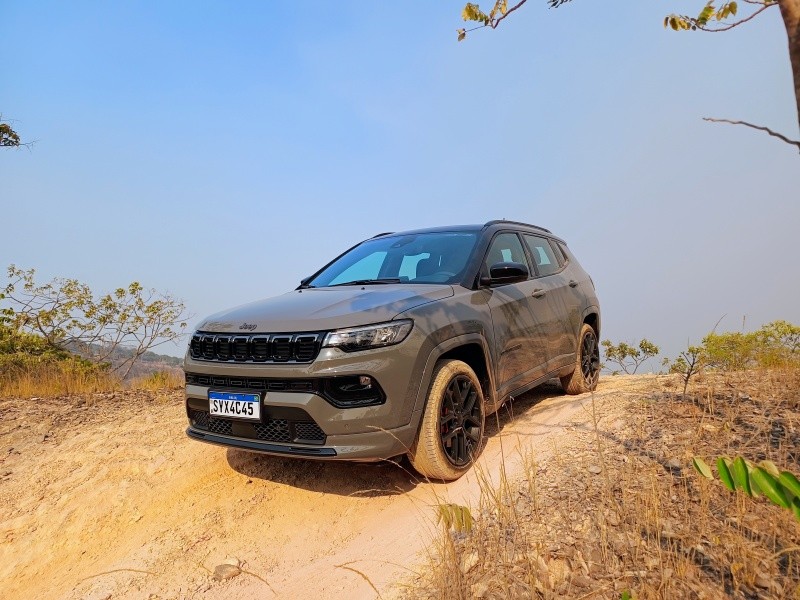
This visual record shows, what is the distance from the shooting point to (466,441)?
3.40 metres

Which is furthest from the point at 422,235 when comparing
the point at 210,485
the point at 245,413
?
the point at 210,485

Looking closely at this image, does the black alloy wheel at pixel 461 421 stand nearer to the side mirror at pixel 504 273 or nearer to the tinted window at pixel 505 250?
the side mirror at pixel 504 273

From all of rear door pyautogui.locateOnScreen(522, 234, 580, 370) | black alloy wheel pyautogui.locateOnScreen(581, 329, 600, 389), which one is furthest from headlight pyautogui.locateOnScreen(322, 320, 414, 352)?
black alloy wheel pyautogui.locateOnScreen(581, 329, 600, 389)

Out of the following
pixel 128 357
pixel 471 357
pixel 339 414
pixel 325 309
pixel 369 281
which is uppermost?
pixel 369 281

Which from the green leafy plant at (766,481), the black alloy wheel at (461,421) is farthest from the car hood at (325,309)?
the green leafy plant at (766,481)

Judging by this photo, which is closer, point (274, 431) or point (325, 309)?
point (274, 431)

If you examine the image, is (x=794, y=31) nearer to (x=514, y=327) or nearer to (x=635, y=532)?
(x=635, y=532)

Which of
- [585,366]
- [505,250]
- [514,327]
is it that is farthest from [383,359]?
[585,366]

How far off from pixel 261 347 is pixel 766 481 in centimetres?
255

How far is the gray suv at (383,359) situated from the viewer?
2.84m

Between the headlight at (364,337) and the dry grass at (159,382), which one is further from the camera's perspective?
the dry grass at (159,382)

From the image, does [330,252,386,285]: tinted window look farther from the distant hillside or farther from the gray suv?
the distant hillside

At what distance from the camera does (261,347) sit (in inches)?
120

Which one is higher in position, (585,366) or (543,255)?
(543,255)
